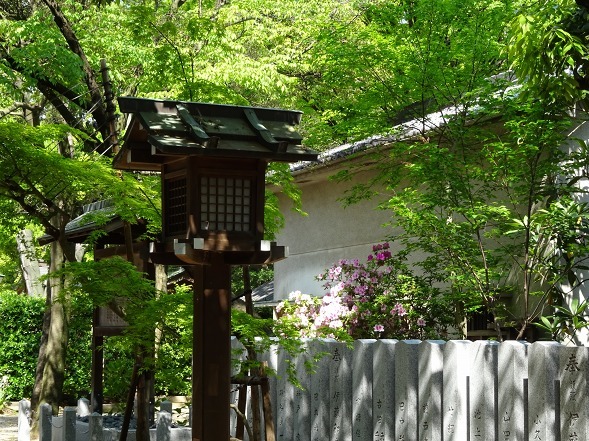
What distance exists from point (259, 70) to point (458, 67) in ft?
21.2

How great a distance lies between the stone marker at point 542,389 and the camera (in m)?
7.23

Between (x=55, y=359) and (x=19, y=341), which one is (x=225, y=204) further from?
(x=19, y=341)

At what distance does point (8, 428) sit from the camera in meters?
19.9

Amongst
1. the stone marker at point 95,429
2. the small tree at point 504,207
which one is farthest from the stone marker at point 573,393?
the stone marker at point 95,429

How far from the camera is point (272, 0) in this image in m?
23.8

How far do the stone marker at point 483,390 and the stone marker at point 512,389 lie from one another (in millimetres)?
88

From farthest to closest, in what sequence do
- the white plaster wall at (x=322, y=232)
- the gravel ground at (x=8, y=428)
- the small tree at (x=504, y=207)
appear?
1. the gravel ground at (x=8, y=428)
2. the white plaster wall at (x=322, y=232)
3. the small tree at (x=504, y=207)

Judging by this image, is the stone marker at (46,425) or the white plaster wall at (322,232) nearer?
the stone marker at (46,425)

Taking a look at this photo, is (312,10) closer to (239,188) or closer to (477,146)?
(477,146)

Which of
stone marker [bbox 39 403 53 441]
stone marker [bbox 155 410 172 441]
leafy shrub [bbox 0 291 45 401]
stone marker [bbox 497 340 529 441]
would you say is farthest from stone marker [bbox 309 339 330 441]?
leafy shrub [bbox 0 291 45 401]

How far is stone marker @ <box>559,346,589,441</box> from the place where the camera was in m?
7.03

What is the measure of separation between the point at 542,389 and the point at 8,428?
1556 cm

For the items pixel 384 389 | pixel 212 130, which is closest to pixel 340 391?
pixel 384 389

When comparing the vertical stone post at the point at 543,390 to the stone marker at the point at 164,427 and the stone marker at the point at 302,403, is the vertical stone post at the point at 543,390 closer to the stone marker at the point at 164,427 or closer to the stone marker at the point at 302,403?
the stone marker at the point at 302,403
